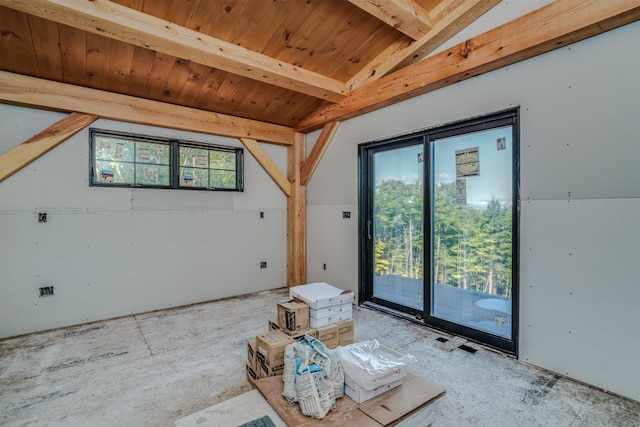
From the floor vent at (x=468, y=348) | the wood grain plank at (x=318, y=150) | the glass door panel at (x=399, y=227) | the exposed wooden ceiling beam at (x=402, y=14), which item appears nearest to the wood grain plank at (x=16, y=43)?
the exposed wooden ceiling beam at (x=402, y=14)

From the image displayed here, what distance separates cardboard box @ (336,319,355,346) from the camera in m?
Result: 2.55

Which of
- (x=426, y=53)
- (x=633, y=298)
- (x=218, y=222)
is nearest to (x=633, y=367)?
(x=633, y=298)

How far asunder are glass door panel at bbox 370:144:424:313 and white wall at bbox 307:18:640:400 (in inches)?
38.6

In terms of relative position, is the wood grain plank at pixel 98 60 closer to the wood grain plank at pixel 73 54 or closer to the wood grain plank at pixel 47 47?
the wood grain plank at pixel 73 54

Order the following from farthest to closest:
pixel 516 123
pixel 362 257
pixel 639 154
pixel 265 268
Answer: pixel 265 268 → pixel 362 257 → pixel 516 123 → pixel 639 154

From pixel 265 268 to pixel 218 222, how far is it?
3.48 feet

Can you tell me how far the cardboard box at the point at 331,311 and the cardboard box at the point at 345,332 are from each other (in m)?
0.09

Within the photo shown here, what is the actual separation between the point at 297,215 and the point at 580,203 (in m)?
3.51

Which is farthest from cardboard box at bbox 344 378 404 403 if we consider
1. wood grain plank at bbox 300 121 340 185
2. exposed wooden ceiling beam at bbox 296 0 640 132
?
wood grain plank at bbox 300 121 340 185

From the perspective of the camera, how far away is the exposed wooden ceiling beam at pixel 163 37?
2.18 m

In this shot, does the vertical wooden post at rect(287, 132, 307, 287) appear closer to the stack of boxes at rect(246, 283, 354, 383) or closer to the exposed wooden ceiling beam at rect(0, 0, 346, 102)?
the exposed wooden ceiling beam at rect(0, 0, 346, 102)

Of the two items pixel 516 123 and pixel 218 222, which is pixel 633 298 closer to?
→ pixel 516 123

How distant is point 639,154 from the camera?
201 centimetres

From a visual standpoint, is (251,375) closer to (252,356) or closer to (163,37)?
(252,356)
